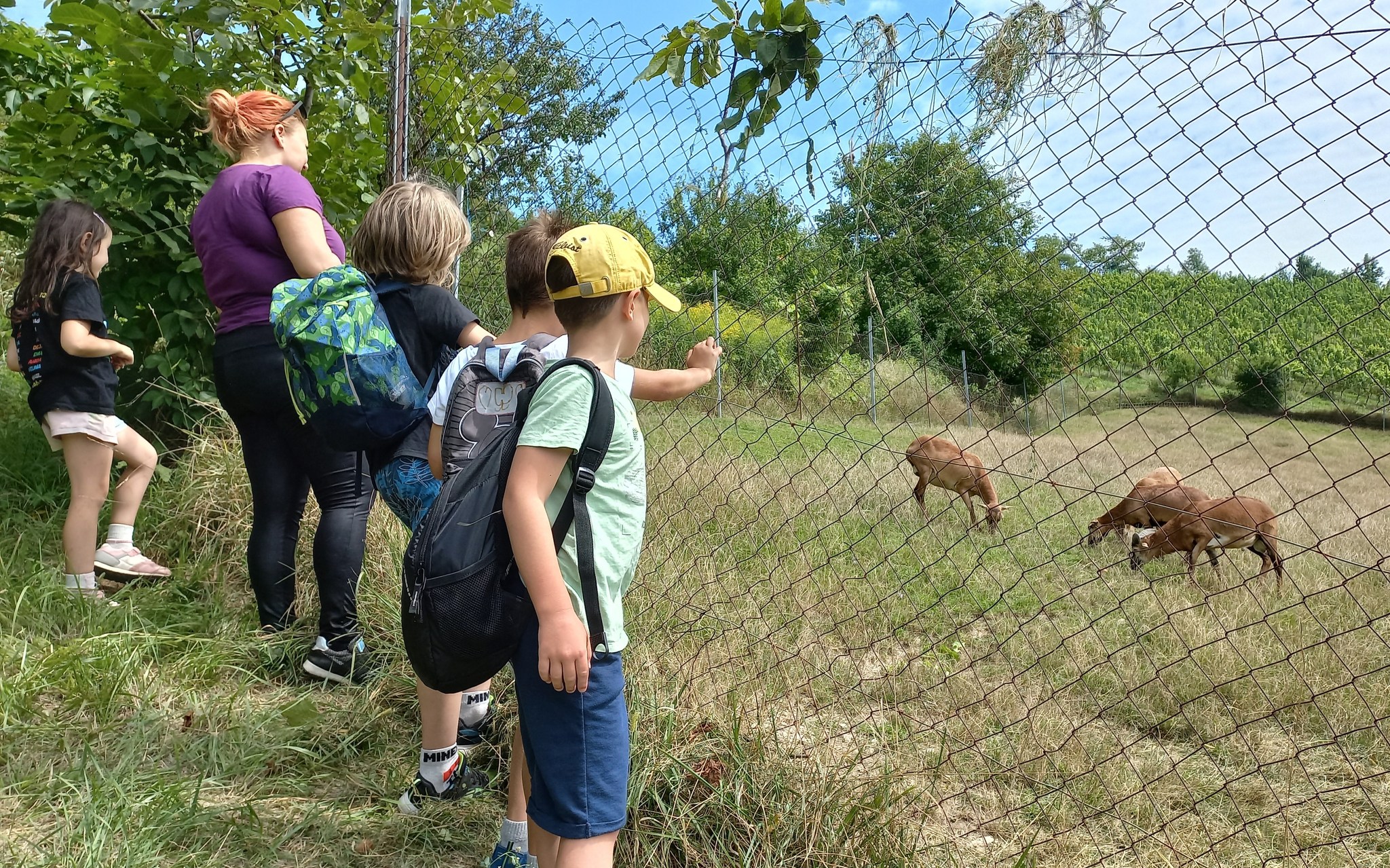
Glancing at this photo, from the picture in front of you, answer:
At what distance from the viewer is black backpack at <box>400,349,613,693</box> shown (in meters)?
1.61

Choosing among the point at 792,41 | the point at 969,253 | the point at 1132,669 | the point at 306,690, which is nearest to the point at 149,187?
the point at 306,690

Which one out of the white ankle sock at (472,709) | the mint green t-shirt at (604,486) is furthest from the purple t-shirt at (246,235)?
the mint green t-shirt at (604,486)

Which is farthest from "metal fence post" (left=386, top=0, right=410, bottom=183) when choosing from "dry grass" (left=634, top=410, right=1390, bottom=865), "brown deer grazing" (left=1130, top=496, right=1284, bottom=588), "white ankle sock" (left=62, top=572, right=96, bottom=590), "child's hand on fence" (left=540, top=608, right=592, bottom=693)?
"brown deer grazing" (left=1130, top=496, right=1284, bottom=588)

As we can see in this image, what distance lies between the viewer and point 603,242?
1693 mm

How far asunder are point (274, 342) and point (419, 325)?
29.8 inches

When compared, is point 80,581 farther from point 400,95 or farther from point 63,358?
point 400,95

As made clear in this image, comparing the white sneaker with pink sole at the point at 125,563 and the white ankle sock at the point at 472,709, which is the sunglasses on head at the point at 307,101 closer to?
the white sneaker with pink sole at the point at 125,563

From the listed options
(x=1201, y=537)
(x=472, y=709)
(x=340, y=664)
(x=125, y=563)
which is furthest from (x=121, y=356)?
(x=1201, y=537)

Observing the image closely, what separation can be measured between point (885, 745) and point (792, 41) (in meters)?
1.85

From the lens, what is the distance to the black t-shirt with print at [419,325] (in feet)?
7.69

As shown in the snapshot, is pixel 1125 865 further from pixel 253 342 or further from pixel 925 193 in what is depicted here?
pixel 253 342

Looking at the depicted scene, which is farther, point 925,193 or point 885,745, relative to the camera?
point 885,745

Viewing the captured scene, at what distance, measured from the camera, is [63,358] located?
351cm

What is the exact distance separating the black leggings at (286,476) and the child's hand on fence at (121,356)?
868 millimetres
